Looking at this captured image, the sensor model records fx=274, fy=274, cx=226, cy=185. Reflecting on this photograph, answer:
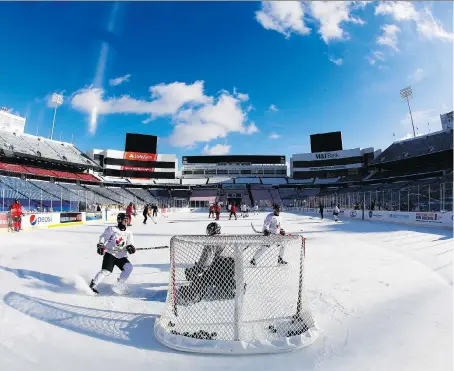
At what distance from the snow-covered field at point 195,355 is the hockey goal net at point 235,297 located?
0.57 feet

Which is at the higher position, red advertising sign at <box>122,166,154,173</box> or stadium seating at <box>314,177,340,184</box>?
red advertising sign at <box>122,166,154,173</box>

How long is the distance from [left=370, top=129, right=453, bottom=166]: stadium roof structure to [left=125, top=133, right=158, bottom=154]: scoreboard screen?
48.0 meters

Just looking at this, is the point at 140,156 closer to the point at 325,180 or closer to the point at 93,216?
the point at 93,216

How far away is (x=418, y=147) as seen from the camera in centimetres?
4734

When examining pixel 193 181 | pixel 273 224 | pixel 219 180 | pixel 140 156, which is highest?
pixel 140 156

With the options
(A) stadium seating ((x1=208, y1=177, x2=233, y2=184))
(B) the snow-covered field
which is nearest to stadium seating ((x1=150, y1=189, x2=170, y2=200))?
(A) stadium seating ((x1=208, y1=177, x2=233, y2=184))

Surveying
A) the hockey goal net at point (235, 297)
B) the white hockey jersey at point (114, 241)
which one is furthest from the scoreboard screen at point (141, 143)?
the hockey goal net at point (235, 297)

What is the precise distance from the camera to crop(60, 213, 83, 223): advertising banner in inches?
773

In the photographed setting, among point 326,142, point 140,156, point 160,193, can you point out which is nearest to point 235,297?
point 160,193

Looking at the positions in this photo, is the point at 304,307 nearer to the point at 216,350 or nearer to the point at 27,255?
the point at 216,350

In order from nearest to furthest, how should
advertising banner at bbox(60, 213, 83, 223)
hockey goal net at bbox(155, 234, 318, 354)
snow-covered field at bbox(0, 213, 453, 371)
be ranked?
snow-covered field at bbox(0, 213, 453, 371), hockey goal net at bbox(155, 234, 318, 354), advertising banner at bbox(60, 213, 83, 223)

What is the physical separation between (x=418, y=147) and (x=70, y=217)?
52.9 m

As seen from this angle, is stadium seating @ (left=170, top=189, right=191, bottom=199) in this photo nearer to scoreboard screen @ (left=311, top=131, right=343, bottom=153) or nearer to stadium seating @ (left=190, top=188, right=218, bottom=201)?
stadium seating @ (left=190, top=188, right=218, bottom=201)

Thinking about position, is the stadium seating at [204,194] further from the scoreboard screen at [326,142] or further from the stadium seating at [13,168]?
the stadium seating at [13,168]
